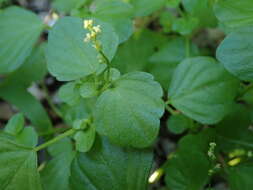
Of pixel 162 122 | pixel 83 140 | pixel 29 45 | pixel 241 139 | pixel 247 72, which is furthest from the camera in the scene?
pixel 162 122

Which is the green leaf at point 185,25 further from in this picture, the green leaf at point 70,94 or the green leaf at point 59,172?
the green leaf at point 59,172

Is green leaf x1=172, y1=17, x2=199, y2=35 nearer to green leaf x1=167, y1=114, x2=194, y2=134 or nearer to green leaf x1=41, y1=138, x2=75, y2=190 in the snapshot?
green leaf x1=167, y1=114, x2=194, y2=134

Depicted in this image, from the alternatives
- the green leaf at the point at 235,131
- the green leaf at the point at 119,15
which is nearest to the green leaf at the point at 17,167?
the green leaf at the point at 119,15

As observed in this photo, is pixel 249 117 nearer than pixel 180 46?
Yes

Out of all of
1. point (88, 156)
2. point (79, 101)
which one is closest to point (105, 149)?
point (88, 156)

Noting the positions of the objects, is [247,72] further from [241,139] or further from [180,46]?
[180,46]
